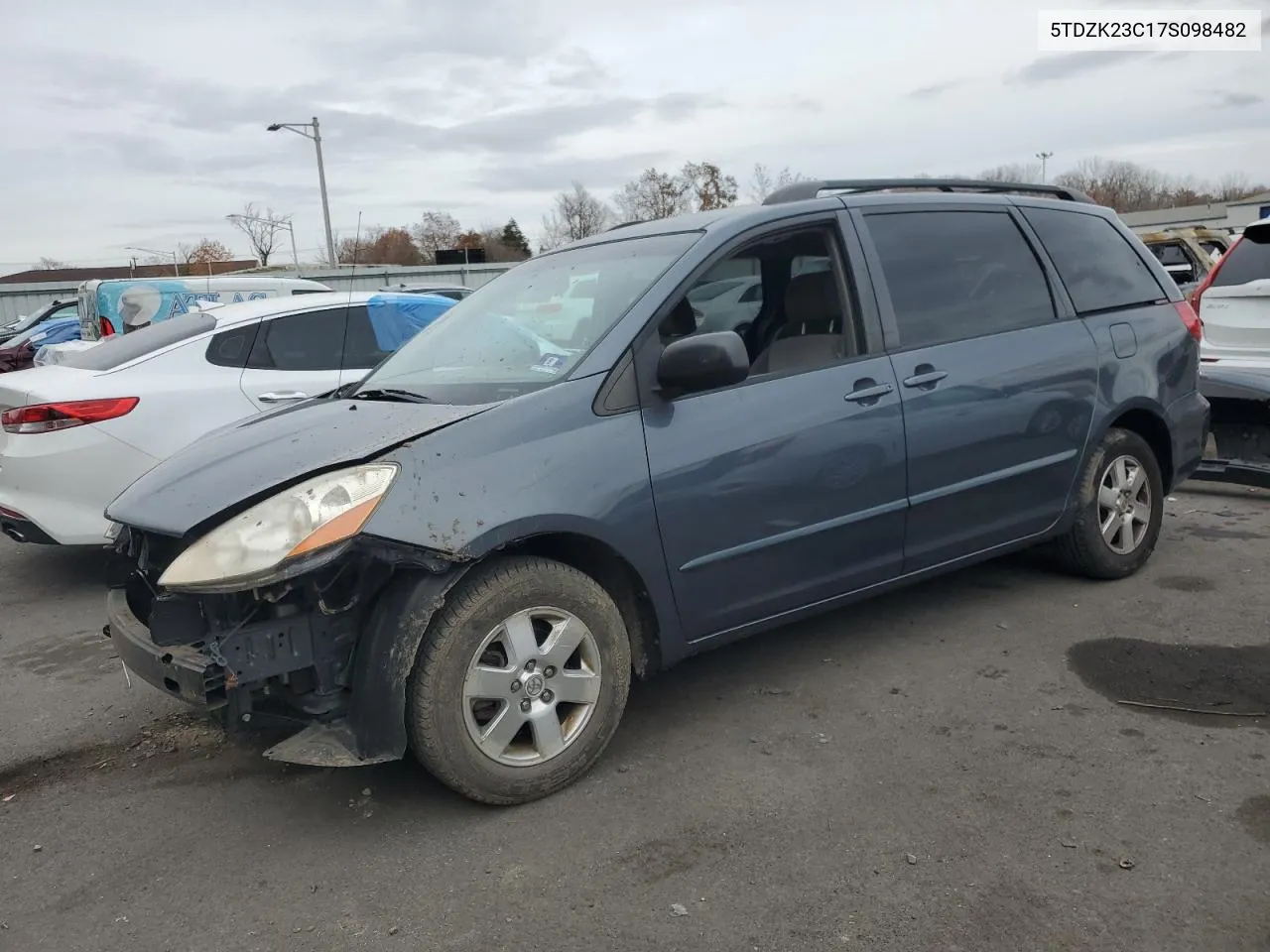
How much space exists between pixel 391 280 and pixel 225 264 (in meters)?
35.6

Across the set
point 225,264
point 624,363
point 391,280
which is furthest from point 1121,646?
point 225,264

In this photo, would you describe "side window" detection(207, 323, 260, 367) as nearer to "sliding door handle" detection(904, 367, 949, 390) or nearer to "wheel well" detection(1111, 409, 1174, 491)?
"sliding door handle" detection(904, 367, 949, 390)

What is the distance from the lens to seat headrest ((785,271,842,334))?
3969mm

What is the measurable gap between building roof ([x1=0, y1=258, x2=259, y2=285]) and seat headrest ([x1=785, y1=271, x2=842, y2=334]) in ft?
177

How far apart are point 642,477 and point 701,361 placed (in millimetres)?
425

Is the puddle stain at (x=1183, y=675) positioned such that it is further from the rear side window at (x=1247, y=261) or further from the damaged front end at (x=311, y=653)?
the rear side window at (x=1247, y=261)

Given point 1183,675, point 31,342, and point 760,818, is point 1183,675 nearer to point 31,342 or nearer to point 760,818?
point 760,818

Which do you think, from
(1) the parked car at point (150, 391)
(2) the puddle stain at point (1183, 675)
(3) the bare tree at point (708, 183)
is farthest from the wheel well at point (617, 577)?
(3) the bare tree at point (708, 183)

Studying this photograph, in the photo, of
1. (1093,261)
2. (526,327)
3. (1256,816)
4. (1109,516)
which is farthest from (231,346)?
(1256,816)

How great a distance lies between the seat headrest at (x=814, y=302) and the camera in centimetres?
397

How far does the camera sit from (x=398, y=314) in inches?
271

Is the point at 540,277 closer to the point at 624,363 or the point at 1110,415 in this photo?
the point at 624,363

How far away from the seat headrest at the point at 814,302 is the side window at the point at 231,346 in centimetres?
365

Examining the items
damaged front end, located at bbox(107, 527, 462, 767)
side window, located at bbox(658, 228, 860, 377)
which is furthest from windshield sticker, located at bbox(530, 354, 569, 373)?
damaged front end, located at bbox(107, 527, 462, 767)
